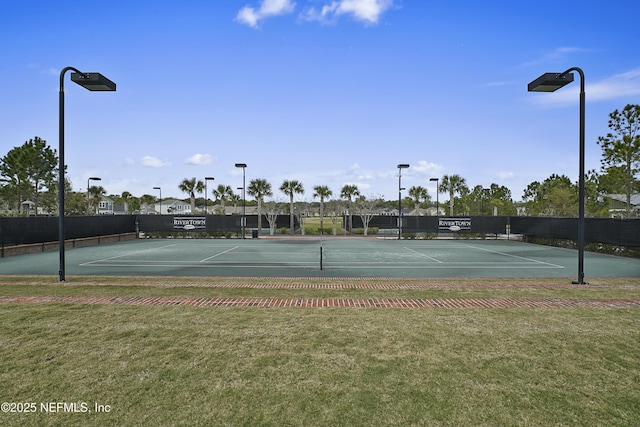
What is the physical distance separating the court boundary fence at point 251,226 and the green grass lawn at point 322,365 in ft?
51.5

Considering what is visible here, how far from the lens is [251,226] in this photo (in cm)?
3916

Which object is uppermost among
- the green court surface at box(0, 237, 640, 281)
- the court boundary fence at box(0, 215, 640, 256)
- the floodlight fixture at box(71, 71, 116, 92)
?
the floodlight fixture at box(71, 71, 116, 92)

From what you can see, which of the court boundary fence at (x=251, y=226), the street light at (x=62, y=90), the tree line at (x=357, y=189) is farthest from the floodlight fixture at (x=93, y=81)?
the tree line at (x=357, y=189)

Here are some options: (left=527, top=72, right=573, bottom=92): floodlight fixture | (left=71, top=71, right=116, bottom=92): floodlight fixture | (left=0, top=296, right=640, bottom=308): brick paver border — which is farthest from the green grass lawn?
(left=71, top=71, right=116, bottom=92): floodlight fixture

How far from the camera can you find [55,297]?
831 centimetres

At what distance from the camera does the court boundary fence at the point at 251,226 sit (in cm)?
1948

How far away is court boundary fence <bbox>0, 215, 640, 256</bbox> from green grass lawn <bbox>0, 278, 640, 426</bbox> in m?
15.7

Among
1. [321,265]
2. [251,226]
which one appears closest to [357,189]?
[251,226]

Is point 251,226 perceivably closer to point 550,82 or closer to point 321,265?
point 321,265

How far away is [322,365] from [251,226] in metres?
35.2

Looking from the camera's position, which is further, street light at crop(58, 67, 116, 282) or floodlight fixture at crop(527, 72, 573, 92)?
street light at crop(58, 67, 116, 282)

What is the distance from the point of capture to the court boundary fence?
19.5 meters

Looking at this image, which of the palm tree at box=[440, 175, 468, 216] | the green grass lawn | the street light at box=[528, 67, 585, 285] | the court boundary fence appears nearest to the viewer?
the green grass lawn

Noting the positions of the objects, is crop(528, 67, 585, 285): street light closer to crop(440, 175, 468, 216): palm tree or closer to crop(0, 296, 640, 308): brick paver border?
crop(0, 296, 640, 308): brick paver border
